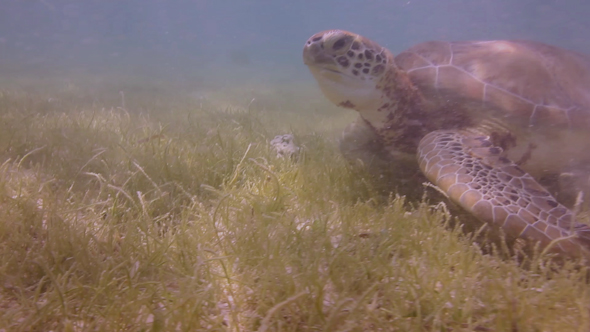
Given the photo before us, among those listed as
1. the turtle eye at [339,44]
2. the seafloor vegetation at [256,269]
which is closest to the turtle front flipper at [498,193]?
the seafloor vegetation at [256,269]

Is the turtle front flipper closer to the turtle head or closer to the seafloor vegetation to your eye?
the seafloor vegetation

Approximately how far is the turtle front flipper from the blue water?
17686 millimetres

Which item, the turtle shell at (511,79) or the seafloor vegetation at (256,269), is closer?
the seafloor vegetation at (256,269)

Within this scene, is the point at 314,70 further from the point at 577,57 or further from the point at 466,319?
the point at 577,57

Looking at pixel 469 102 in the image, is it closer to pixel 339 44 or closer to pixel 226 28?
pixel 339 44

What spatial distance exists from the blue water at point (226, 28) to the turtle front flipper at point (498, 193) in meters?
17.7

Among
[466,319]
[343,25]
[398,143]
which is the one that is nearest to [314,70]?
[398,143]

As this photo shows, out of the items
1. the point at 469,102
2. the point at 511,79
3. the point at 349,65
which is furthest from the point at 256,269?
the point at 511,79

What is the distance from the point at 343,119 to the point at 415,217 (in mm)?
6700

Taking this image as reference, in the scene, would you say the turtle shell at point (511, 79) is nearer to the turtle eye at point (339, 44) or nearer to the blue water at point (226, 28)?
the turtle eye at point (339, 44)

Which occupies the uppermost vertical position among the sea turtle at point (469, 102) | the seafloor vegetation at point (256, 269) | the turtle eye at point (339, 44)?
the turtle eye at point (339, 44)

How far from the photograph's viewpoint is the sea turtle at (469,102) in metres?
2.59

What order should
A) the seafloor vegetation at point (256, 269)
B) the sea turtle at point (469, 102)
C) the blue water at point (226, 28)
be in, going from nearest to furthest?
the seafloor vegetation at point (256, 269), the sea turtle at point (469, 102), the blue water at point (226, 28)

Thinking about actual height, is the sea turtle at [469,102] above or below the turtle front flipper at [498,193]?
above
